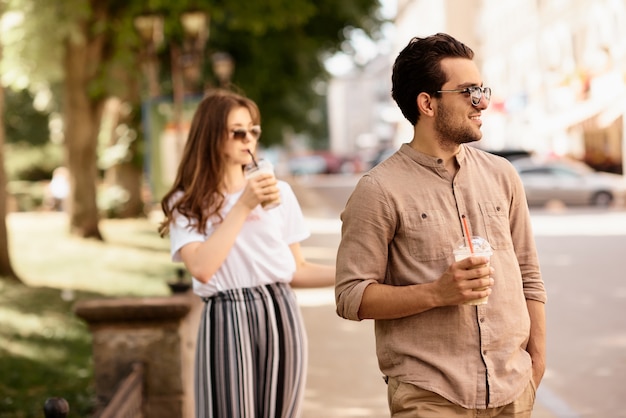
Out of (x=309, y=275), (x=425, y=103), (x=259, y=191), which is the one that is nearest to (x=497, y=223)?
(x=425, y=103)

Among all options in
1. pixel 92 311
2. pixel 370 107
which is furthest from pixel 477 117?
pixel 370 107

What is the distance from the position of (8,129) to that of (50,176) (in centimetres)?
565

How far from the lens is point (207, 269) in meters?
3.79

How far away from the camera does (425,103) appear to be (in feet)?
9.91

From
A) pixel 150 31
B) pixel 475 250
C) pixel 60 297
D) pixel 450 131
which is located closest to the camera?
pixel 475 250

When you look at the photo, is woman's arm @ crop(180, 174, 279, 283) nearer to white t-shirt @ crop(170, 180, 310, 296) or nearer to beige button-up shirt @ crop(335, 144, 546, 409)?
white t-shirt @ crop(170, 180, 310, 296)

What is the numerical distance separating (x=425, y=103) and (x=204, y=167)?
1.26m

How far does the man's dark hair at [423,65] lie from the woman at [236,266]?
85 centimetres

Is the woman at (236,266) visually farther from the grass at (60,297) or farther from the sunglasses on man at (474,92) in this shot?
the grass at (60,297)

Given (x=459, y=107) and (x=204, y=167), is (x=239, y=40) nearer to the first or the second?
(x=204, y=167)

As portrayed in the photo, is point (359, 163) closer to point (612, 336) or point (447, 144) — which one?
point (612, 336)

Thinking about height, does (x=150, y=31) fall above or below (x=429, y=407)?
above

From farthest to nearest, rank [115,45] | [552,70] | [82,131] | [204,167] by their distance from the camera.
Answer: [552,70]
[82,131]
[115,45]
[204,167]

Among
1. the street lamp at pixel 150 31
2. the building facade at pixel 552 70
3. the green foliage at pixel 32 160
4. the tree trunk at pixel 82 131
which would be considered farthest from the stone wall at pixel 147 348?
the green foliage at pixel 32 160
